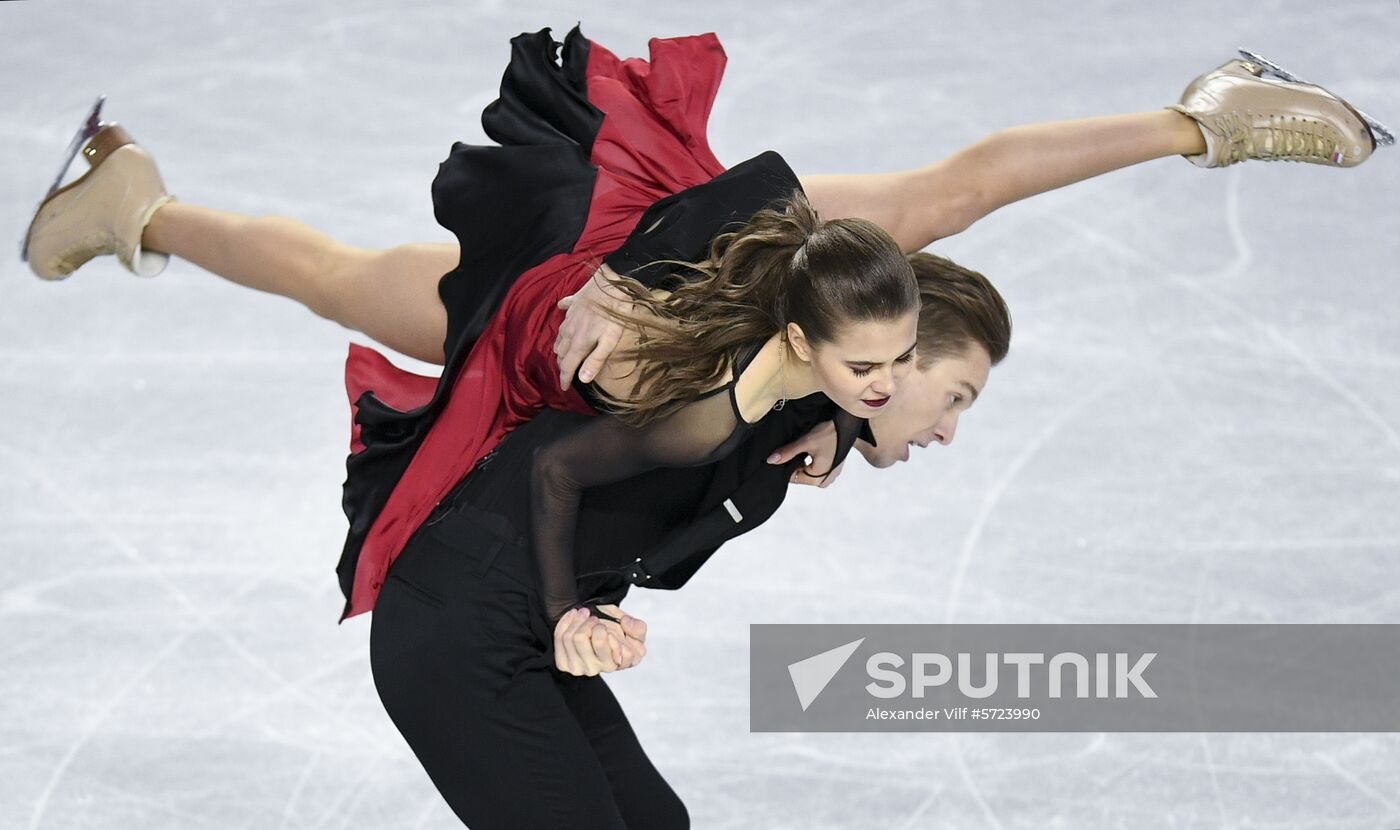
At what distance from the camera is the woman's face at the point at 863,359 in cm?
217

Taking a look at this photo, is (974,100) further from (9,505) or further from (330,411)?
(9,505)

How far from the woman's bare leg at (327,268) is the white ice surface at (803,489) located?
Answer: 3.35 feet

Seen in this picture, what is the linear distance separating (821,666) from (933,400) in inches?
55.0

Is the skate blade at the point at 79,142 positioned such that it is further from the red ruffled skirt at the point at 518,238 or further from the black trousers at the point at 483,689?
the black trousers at the point at 483,689

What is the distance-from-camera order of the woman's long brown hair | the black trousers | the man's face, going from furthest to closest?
the man's face, the black trousers, the woman's long brown hair

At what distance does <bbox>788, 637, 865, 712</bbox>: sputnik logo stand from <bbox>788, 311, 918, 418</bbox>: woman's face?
1635 mm

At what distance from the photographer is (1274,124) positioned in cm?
302

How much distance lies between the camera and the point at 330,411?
15.0 ft

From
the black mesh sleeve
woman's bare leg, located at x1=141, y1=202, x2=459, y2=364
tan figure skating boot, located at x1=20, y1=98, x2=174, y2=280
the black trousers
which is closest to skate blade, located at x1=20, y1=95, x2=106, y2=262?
tan figure skating boot, located at x1=20, y1=98, x2=174, y2=280

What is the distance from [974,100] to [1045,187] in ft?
9.39

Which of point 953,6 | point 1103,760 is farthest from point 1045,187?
point 953,6

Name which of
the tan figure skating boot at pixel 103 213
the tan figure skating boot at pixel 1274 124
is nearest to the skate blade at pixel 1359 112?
the tan figure skating boot at pixel 1274 124

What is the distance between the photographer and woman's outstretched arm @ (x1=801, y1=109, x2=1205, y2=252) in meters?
2.87

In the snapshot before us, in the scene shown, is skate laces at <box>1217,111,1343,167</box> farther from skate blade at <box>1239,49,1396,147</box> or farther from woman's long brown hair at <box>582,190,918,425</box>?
woman's long brown hair at <box>582,190,918,425</box>
